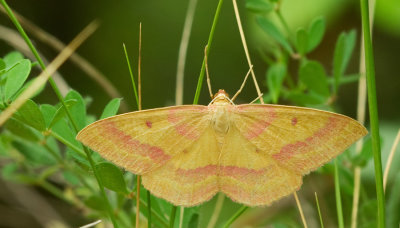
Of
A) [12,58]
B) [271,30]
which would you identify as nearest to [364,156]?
[271,30]

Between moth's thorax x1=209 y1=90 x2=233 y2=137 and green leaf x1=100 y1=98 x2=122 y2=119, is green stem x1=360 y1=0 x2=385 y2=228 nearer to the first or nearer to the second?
moth's thorax x1=209 y1=90 x2=233 y2=137

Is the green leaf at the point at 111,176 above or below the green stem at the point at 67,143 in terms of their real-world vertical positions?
below

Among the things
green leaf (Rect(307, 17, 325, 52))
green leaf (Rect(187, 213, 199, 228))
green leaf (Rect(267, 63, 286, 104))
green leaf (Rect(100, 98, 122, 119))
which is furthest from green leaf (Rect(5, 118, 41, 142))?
green leaf (Rect(307, 17, 325, 52))

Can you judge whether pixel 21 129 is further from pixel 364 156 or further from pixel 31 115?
pixel 364 156

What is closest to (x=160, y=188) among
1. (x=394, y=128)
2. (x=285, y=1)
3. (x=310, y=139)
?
(x=310, y=139)

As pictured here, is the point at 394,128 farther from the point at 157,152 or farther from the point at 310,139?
the point at 157,152

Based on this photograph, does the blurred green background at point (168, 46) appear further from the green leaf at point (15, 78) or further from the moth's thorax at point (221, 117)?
the green leaf at point (15, 78)

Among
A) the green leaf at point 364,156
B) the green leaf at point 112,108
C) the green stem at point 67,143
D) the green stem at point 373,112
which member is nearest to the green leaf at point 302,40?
the green leaf at point 364,156
